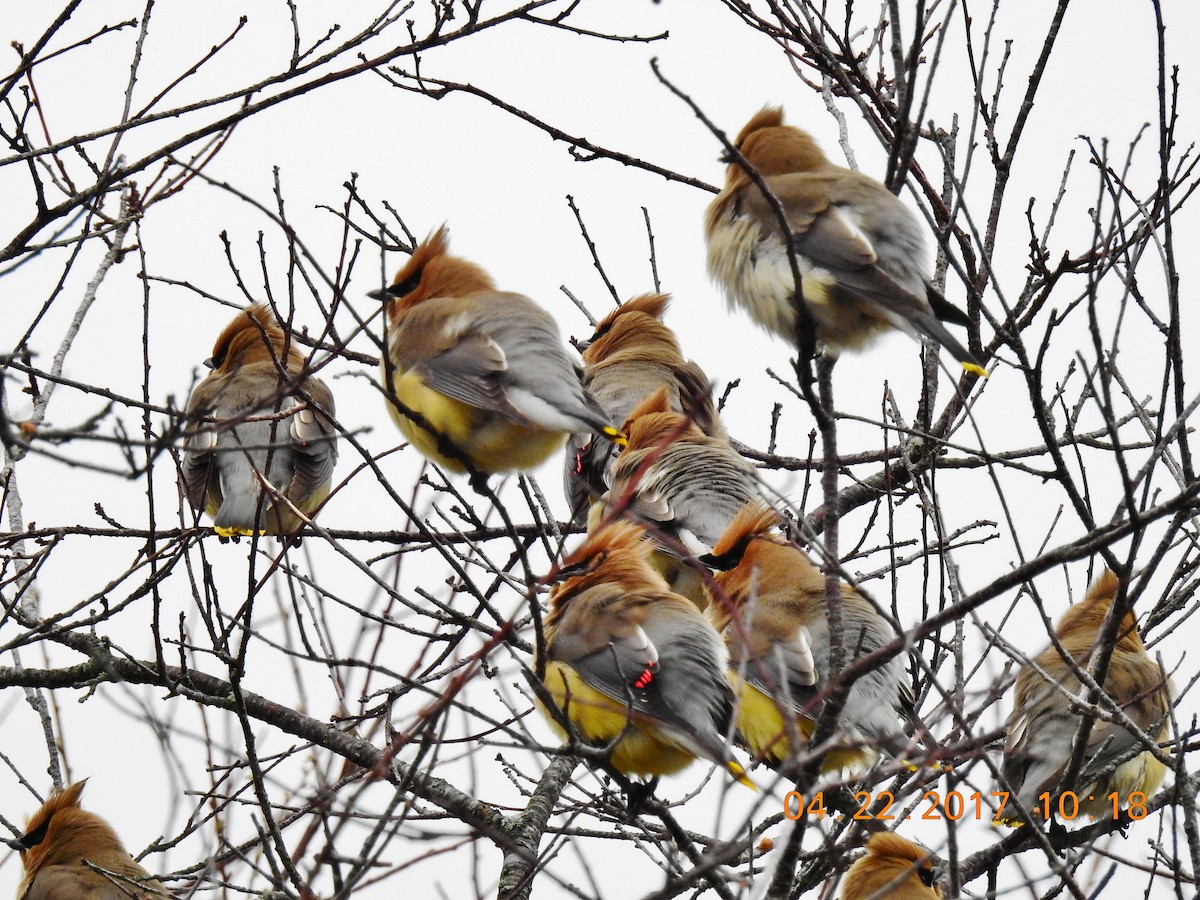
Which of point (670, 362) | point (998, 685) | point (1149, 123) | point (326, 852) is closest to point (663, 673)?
point (998, 685)

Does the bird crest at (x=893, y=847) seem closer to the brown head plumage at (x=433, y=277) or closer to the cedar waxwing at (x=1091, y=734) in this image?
the cedar waxwing at (x=1091, y=734)

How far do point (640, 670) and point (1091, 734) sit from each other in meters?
1.67

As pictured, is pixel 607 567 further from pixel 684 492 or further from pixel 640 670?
pixel 684 492

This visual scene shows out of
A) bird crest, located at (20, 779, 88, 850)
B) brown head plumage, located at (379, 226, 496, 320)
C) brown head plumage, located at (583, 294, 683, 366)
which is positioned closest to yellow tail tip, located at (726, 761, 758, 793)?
brown head plumage, located at (379, 226, 496, 320)

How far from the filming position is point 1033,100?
569cm

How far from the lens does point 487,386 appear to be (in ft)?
17.8

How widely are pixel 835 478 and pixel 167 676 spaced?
9.29ft

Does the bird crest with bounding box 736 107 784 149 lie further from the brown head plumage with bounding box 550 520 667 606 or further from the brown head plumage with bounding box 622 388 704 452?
the brown head plumage with bounding box 550 520 667 606

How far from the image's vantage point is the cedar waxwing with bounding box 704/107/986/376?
514cm

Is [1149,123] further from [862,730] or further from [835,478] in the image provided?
[862,730]

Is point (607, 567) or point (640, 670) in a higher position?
point (607, 567)

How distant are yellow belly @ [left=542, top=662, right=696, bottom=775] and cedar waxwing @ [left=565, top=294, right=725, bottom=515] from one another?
2.83 m

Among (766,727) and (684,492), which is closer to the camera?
(766,727)

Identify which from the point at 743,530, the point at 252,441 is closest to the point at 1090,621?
the point at 743,530
